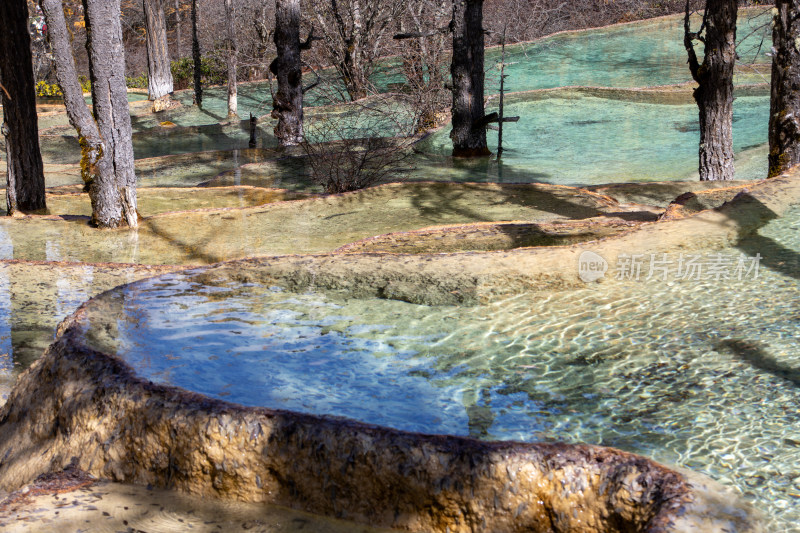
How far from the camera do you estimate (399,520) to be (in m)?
2.57

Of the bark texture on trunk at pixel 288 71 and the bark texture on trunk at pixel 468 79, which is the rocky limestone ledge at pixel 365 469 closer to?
the bark texture on trunk at pixel 468 79

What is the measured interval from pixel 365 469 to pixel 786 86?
6.76 metres

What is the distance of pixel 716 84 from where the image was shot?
28.1ft

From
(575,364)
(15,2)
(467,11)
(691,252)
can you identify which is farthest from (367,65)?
(575,364)

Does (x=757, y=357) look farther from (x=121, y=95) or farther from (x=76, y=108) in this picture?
(x=76, y=108)

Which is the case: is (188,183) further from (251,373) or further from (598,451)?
(598,451)

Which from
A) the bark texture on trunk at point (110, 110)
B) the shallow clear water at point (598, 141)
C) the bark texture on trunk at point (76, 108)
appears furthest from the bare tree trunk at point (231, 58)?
the bark texture on trunk at point (110, 110)

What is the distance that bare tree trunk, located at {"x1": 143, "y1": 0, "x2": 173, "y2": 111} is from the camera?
22547mm

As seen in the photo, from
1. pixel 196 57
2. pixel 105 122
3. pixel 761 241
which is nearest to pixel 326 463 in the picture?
pixel 761 241

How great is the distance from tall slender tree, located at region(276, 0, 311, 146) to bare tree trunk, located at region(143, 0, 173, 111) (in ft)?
30.0

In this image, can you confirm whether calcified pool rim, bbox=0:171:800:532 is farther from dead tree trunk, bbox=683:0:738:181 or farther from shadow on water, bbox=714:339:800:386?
dead tree trunk, bbox=683:0:738:181

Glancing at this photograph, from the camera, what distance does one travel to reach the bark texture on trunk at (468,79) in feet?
42.0

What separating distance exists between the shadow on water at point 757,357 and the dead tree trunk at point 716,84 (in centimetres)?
563

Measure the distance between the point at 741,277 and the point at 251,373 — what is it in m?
3.06
